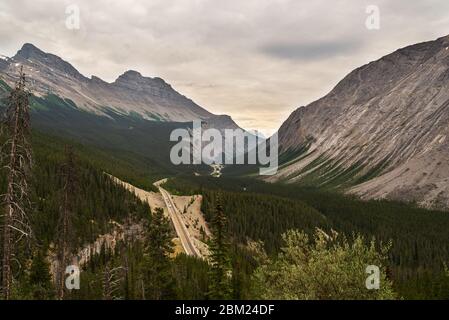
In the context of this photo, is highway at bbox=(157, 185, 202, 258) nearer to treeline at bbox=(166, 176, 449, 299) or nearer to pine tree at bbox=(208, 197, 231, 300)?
treeline at bbox=(166, 176, 449, 299)

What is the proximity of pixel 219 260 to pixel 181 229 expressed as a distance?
65.4 m

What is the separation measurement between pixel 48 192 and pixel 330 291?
299 ft

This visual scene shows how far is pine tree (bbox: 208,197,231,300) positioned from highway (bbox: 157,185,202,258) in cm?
4267

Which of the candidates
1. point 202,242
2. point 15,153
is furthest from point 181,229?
point 15,153

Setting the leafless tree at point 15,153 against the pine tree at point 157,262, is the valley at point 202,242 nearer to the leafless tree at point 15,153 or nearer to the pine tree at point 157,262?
the pine tree at point 157,262

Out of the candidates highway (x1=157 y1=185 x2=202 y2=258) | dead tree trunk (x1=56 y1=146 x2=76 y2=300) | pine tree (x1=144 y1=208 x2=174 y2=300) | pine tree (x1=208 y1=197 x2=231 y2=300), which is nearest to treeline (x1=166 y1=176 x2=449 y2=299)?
highway (x1=157 y1=185 x2=202 y2=258)

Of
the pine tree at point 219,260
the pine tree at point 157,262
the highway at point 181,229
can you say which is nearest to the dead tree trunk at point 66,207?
the pine tree at point 157,262

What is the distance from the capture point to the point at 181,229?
109m

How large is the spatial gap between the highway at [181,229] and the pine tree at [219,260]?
1680 inches

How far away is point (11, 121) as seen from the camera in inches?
1099

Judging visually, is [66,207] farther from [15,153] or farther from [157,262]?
[157,262]

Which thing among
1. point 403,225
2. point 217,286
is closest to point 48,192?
point 217,286

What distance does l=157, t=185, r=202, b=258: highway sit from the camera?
92.4 metres
